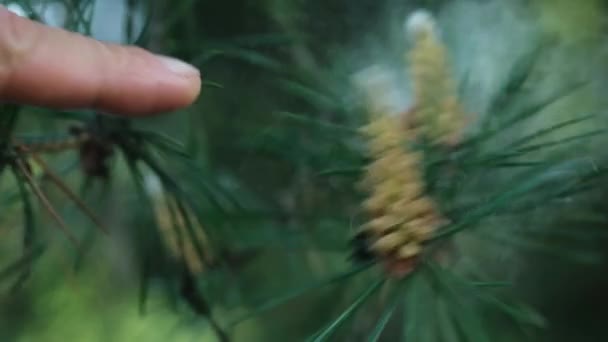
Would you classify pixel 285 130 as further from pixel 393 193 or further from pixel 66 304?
pixel 66 304

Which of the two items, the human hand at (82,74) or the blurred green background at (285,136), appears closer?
the human hand at (82,74)

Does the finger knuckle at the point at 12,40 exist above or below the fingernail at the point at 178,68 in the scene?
above

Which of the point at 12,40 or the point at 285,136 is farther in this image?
the point at 285,136

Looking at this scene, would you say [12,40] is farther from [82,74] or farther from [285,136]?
[285,136]

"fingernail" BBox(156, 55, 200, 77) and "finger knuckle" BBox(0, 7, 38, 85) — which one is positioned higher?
"finger knuckle" BBox(0, 7, 38, 85)

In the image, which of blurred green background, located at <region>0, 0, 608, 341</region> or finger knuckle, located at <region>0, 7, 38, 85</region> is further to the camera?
blurred green background, located at <region>0, 0, 608, 341</region>

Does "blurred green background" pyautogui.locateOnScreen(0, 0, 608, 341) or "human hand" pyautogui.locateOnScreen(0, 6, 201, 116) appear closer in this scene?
"human hand" pyautogui.locateOnScreen(0, 6, 201, 116)

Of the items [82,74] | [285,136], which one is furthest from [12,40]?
[285,136]

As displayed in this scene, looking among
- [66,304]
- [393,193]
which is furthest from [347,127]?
[66,304]
